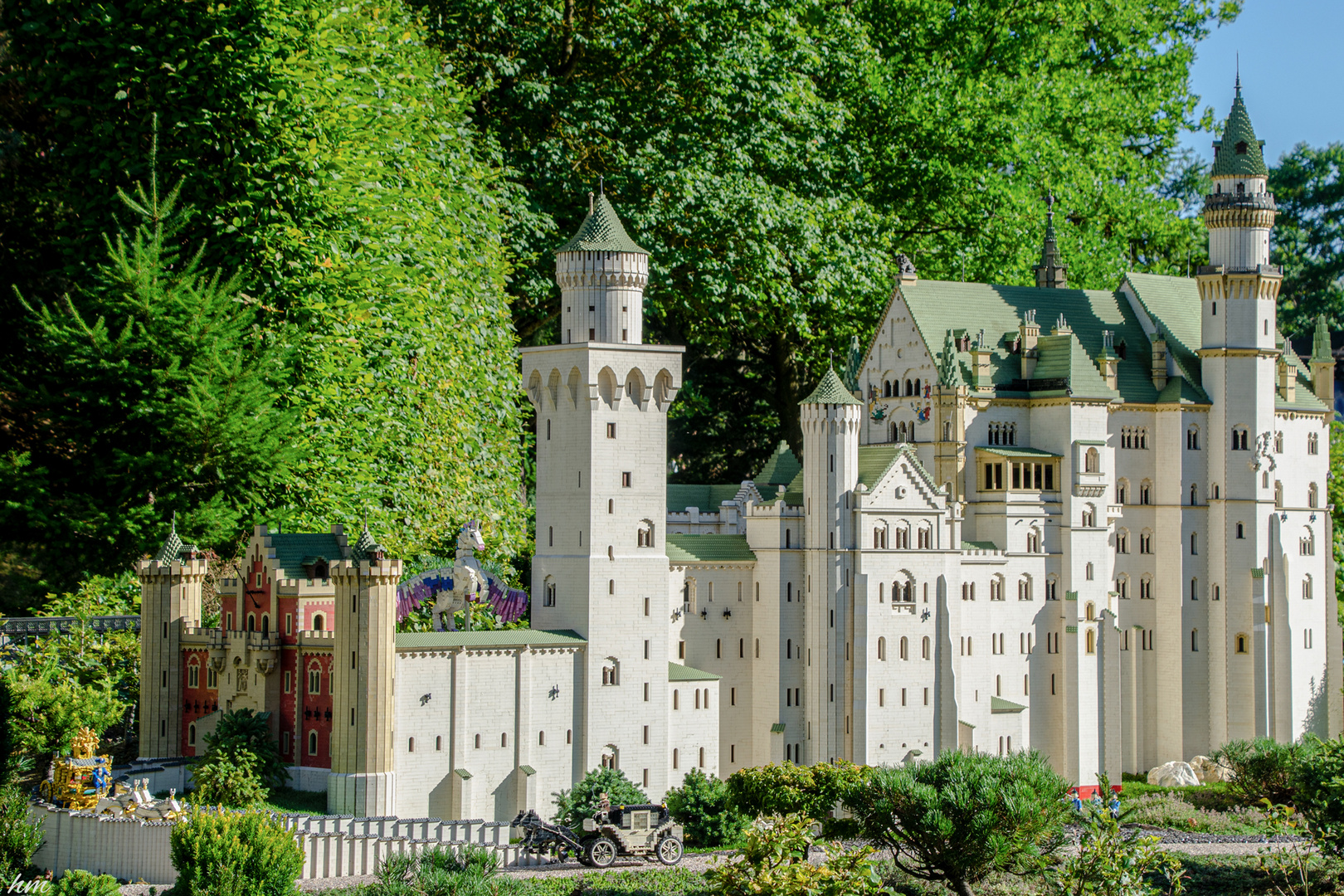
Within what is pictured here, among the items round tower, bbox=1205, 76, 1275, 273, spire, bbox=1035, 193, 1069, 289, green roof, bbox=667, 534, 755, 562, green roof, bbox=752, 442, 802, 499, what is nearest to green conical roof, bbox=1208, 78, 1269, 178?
round tower, bbox=1205, 76, 1275, 273

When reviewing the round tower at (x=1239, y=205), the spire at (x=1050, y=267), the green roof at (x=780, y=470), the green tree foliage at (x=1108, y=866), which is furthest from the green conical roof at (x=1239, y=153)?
the green tree foliage at (x=1108, y=866)

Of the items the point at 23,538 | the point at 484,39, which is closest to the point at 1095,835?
the point at 23,538

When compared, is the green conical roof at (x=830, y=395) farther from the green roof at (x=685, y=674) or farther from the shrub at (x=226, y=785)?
the shrub at (x=226, y=785)

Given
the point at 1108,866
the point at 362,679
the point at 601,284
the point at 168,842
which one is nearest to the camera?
the point at 1108,866

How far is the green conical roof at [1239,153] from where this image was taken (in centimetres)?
8088

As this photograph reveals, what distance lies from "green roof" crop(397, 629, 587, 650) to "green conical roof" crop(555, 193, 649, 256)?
42.5 feet

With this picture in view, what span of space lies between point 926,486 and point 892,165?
75.3 feet

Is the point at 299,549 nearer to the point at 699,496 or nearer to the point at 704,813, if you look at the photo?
the point at 704,813

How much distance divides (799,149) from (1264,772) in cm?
3337

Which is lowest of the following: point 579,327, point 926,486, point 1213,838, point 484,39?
point 1213,838

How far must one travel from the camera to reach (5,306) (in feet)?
214

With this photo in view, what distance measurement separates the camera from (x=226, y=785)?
169 ft

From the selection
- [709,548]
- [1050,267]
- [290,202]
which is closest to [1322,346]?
[1050,267]

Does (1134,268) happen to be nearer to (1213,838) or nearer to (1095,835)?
(1213,838)
